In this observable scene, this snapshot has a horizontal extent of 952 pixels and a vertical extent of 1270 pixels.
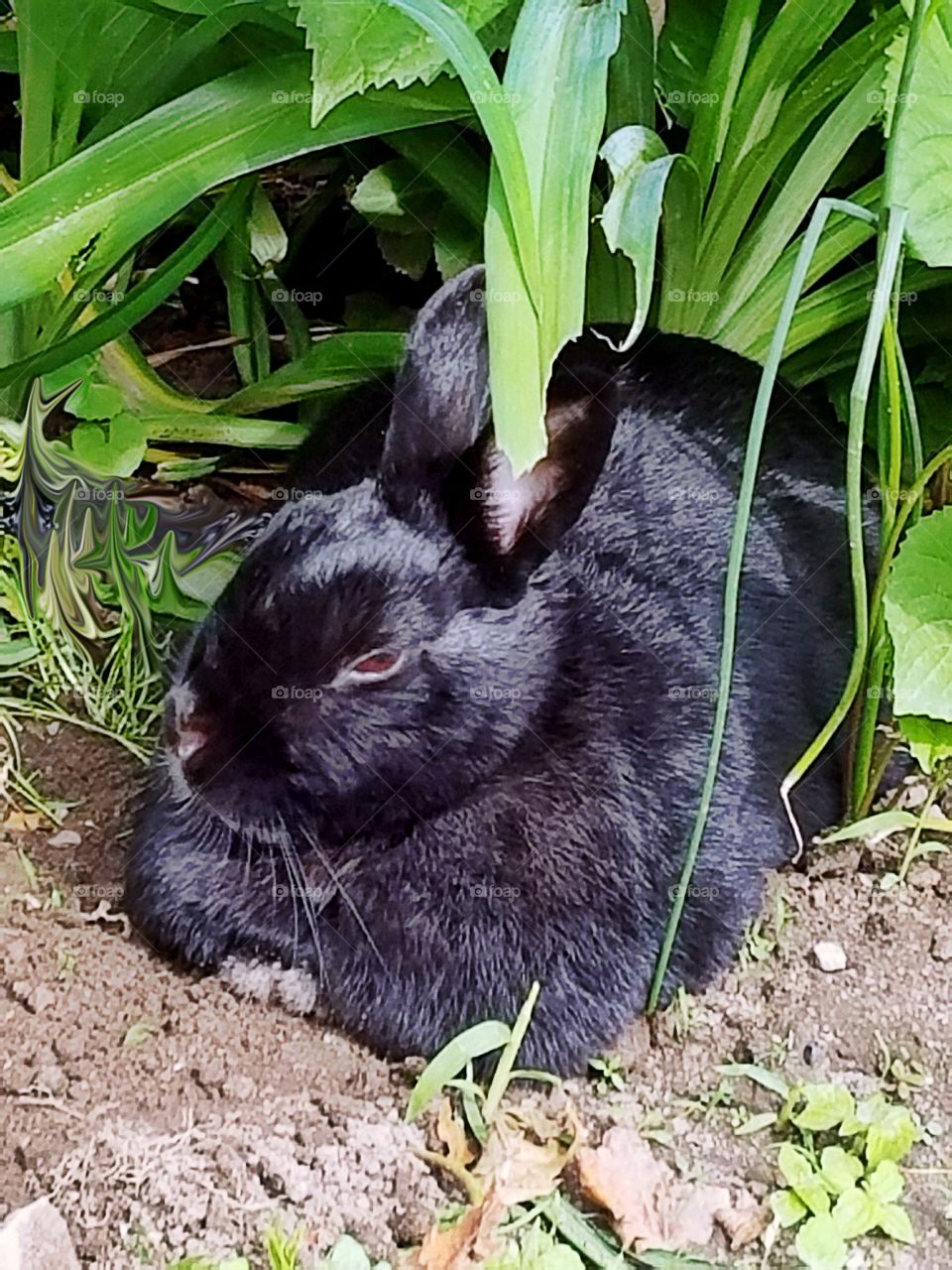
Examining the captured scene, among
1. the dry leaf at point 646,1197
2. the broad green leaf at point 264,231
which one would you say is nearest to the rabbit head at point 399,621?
the dry leaf at point 646,1197

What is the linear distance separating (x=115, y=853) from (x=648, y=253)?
2.91ft

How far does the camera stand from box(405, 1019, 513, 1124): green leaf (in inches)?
56.2

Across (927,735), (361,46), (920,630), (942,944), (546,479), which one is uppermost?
(361,46)

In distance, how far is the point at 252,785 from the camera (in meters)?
1.42

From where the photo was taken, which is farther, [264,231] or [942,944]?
[264,231]

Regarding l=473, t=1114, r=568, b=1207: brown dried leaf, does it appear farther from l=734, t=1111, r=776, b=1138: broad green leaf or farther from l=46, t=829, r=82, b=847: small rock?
l=46, t=829, r=82, b=847: small rock

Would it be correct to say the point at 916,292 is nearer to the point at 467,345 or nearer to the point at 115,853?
the point at 467,345

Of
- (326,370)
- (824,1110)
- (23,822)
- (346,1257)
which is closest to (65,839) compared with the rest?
(23,822)

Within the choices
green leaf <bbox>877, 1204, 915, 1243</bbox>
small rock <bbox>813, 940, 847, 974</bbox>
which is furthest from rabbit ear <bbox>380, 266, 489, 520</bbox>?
green leaf <bbox>877, 1204, 915, 1243</bbox>

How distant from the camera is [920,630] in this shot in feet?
4.78

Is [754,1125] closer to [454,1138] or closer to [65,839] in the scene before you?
A: [454,1138]

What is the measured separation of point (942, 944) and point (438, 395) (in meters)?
0.80

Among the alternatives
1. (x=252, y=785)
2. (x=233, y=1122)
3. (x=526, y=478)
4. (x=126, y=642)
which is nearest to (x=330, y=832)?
(x=252, y=785)

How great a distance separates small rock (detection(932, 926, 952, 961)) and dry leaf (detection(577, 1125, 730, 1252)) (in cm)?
38
